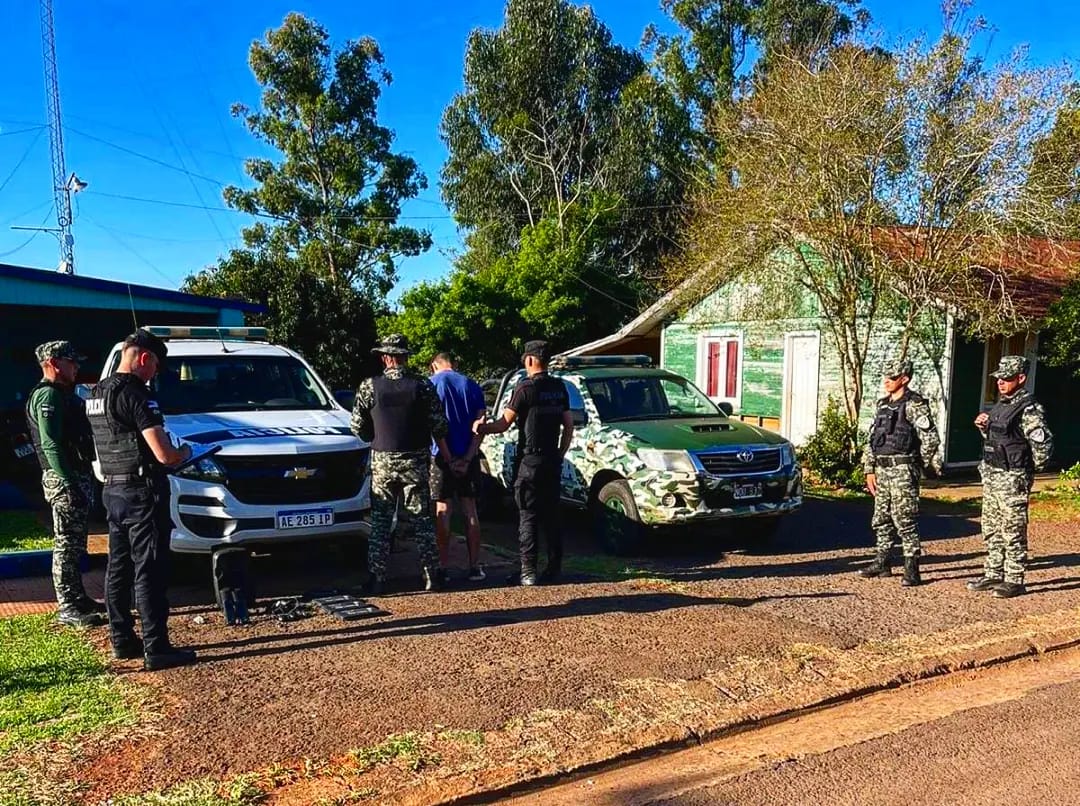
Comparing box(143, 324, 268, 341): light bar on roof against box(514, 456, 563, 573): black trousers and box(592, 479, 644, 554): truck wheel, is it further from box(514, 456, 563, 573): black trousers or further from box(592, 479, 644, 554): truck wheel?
box(592, 479, 644, 554): truck wheel

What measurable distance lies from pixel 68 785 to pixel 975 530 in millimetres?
9388

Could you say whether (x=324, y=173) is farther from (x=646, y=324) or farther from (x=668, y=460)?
(x=668, y=460)

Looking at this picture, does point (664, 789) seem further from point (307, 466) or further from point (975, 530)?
point (975, 530)

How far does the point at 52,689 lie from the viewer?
4.93m

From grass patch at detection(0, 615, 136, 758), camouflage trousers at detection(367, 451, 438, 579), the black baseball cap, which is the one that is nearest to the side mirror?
camouflage trousers at detection(367, 451, 438, 579)

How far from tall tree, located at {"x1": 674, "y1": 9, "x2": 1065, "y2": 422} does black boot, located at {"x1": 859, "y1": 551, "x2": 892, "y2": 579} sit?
625cm

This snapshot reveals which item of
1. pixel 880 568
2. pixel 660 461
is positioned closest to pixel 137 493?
pixel 660 461

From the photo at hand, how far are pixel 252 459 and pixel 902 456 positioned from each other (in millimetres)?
5287

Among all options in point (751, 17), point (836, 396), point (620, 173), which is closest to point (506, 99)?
point (620, 173)

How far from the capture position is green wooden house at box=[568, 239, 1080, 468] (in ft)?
47.0

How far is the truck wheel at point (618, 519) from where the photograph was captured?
8609mm

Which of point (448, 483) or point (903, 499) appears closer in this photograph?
point (903, 499)

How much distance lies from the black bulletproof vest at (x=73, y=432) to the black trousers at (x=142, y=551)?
36.0 inches

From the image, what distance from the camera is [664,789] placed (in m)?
4.07
